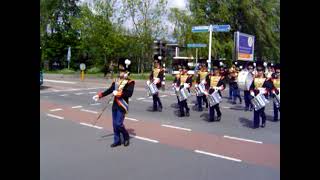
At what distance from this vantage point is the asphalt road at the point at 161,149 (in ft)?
20.9

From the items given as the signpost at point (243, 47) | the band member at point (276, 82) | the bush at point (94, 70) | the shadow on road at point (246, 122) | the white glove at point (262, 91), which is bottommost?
the shadow on road at point (246, 122)

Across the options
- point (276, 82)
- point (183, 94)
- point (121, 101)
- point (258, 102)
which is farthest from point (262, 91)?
point (276, 82)

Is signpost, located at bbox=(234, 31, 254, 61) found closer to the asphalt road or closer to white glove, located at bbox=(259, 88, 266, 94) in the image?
the asphalt road

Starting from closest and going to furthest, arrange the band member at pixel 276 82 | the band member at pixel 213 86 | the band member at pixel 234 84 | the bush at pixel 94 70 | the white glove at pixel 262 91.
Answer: the band member at pixel 276 82 < the white glove at pixel 262 91 < the band member at pixel 213 86 < the band member at pixel 234 84 < the bush at pixel 94 70

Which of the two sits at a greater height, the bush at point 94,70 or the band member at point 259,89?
the bush at point 94,70

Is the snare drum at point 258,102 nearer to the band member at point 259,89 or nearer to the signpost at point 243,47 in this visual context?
the band member at point 259,89

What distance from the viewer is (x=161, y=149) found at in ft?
26.7

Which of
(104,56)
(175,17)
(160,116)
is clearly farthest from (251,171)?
(104,56)

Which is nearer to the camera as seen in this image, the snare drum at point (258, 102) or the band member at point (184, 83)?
the snare drum at point (258, 102)

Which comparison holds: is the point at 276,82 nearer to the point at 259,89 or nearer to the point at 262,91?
the point at 262,91

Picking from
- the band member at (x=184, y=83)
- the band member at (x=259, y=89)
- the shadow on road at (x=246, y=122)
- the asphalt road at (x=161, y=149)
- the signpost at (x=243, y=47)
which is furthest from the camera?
the signpost at (x=243, y=47)

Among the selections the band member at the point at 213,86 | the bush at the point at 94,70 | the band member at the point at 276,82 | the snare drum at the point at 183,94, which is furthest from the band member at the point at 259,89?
the bush at the point at 94,70
